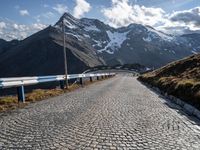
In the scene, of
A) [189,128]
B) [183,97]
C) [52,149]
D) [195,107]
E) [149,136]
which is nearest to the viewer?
[52,149]

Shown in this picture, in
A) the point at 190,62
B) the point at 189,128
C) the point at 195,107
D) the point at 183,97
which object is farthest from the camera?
the point at 190,62

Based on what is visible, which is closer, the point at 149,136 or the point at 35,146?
the point at 35,146

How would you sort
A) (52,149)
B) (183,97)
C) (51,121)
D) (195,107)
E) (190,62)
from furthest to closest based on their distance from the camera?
(190,62) < (183,97) < (195,107) < (51,121) < (52,149)

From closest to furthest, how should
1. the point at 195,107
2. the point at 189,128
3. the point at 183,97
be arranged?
the point at 189,128, the point at 195,107, the point at 183,97

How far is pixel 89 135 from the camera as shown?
8.36 meters

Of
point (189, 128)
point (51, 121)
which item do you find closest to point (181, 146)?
point (189, 128)

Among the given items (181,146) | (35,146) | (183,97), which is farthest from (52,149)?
(183,97)

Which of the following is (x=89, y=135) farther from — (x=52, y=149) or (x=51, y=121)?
(x=51, y=121)

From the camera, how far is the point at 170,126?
9891 mm

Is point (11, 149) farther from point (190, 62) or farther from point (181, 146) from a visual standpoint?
point (190, 62)

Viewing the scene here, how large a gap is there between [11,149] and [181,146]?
400 cm

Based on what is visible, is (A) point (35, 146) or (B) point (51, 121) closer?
(A) point (35, 146)

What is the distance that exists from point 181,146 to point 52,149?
3.06 meters

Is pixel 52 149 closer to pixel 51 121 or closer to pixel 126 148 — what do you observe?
Answer: pixel 126 148
